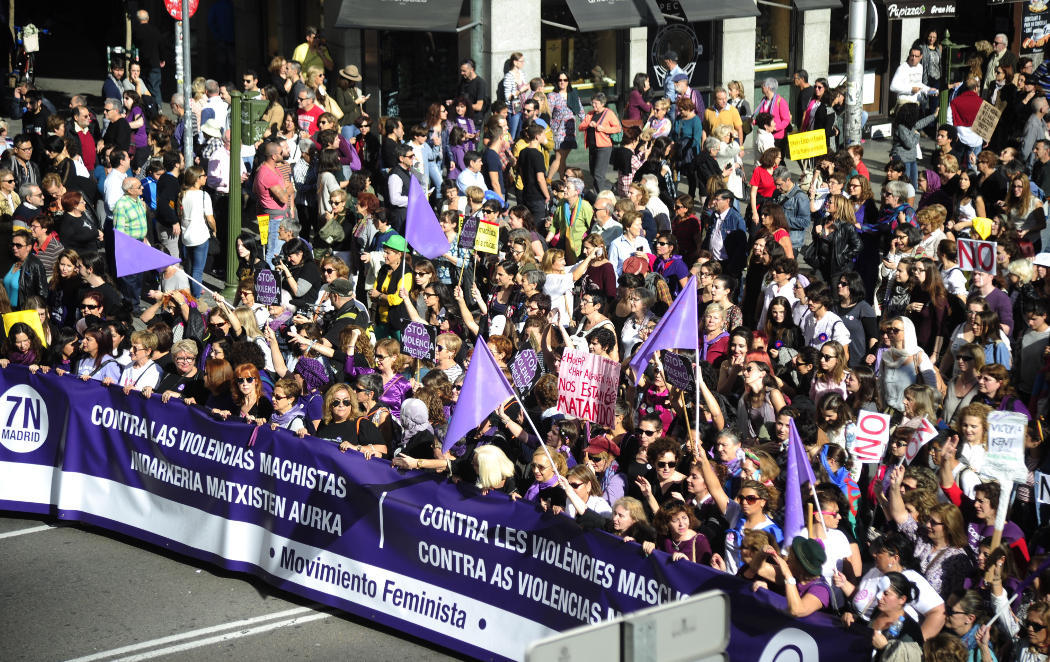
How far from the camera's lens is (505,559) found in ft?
28.6

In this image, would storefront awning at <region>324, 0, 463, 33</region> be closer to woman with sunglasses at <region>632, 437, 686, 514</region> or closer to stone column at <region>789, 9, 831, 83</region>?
stone column at <region>789, 9, 831, 83</region>

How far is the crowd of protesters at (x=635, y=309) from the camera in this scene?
27.2 feet

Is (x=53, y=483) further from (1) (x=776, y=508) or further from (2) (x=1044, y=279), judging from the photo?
(2) (x=1044, y=279)

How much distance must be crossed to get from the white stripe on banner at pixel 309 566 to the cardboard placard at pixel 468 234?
4.08 meters

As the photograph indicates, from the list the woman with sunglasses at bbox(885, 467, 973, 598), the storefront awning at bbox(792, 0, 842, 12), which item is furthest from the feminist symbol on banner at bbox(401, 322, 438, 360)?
the storefront awning at bbox(792, 0, 842, 12)

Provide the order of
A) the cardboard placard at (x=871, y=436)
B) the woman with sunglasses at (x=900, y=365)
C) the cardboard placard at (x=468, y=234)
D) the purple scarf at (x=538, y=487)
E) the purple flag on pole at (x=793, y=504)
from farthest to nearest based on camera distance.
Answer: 1. the cardboard placard at (x=468, y=234)
2. the woman with sunglasses at (x=900, y=365)
3. the cardboard placard at (x=871, y=436)
4. the purple scarf at (x=538, y=487)
5. the purple flag on pole at (x=793, y=504)

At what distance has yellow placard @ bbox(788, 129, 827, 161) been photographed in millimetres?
15844

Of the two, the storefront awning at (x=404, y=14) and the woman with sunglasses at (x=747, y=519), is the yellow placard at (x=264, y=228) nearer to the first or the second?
the storefront awning at (x=404, y=14)

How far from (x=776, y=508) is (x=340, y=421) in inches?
116

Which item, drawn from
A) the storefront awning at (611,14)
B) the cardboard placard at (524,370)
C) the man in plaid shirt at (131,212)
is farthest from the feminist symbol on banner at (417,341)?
the storefront awning at (611,14)

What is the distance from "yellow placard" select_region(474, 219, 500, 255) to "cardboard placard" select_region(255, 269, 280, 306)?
1962 mm

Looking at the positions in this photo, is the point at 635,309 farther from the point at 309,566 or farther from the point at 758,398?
the point at 309,566

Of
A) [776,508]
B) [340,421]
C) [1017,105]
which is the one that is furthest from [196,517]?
[1017,105]

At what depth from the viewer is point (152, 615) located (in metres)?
9.55
